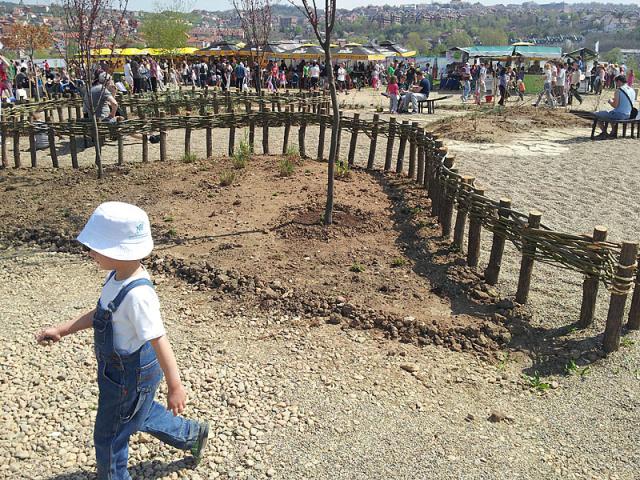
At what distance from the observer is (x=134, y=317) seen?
2844mm

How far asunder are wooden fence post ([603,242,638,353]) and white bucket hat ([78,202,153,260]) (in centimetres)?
365

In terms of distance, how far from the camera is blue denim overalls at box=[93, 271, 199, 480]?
9.59 feet

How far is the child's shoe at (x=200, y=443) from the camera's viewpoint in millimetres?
3438

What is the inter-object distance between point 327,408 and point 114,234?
1974 mm

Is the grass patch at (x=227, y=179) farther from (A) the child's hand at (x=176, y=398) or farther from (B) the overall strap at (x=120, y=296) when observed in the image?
(A) the child's hand at (x=176, y=398)

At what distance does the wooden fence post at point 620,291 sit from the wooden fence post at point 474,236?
1.65 metres

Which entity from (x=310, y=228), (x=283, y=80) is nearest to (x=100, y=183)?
(x=310, y=228)

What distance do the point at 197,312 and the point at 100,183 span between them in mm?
4892

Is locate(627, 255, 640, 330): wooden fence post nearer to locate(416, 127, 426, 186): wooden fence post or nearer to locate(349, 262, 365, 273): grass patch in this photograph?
locate(349, 262, 365, 273): grass patch

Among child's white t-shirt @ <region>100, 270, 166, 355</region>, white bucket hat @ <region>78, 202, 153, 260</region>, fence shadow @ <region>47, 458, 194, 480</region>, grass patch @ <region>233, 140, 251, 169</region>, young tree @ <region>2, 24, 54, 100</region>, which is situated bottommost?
fence shadow @ <region>47, 458, 194, 480</region>

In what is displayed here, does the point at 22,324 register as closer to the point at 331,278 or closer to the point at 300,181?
the point at 331,278

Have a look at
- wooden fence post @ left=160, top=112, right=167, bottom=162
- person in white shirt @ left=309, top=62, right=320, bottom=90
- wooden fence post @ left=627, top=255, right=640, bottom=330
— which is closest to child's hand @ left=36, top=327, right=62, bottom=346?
wooden fence post @ left=627, top=255, right=640, bottom=330

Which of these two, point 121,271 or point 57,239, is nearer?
point 121,271

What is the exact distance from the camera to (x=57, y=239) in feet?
23.7
